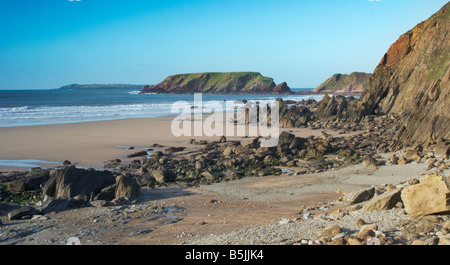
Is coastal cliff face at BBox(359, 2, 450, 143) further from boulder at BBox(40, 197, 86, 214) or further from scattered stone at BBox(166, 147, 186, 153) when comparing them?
boulder at BBox(40, 197, 86, 214)

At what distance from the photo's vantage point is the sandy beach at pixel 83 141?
16.5 meters

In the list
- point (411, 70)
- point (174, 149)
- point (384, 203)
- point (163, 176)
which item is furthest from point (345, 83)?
point (384, 203)

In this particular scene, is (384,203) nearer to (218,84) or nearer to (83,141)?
(83,141)

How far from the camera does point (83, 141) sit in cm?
2064

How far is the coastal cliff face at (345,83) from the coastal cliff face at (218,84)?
2095 cm

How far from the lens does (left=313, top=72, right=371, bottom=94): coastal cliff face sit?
461 feet

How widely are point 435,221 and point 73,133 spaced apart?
2269cm

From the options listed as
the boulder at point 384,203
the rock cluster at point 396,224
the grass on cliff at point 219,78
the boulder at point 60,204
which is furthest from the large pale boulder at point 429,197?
the grass on cliff at point 219,78

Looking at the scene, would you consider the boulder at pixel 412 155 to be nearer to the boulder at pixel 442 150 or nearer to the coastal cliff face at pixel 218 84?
the boulder at pixel 442 150

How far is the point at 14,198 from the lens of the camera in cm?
1065

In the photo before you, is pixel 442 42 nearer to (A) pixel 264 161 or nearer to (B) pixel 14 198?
(A) pixel 264 161

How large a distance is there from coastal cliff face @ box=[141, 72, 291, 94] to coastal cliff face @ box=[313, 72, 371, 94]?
20953 millimetres

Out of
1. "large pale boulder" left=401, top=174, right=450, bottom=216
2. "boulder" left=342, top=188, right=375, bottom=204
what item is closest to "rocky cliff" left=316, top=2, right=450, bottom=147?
"boulder" left=342, top=188, right=375, bottom=204

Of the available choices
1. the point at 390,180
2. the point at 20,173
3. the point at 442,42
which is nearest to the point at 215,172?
the point at 390,180
